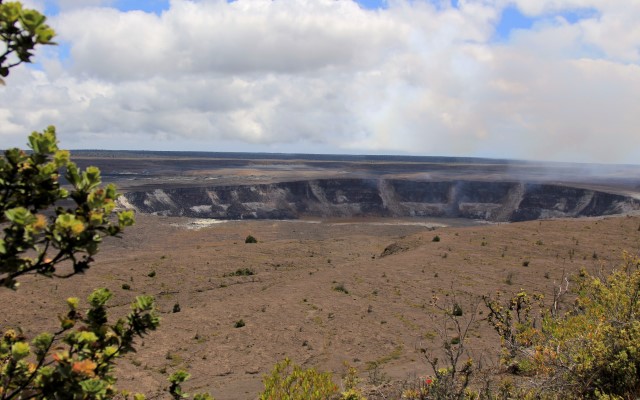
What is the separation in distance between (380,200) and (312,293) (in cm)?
6767

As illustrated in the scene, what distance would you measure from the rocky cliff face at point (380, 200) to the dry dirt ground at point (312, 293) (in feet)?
111

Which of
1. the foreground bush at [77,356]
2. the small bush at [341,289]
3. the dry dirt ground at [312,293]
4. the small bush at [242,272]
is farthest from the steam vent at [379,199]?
the foreground bush at [77,356]

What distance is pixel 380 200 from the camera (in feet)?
296

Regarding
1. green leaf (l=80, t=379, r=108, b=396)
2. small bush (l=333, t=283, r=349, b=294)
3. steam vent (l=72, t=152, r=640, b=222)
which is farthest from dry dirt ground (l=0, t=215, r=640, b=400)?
steam vent (l=72, t=152, r=640, b=222)

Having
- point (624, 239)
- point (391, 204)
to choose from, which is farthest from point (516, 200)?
point (624, 239)

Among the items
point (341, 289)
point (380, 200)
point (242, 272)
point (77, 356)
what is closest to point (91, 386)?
point (77, 356)

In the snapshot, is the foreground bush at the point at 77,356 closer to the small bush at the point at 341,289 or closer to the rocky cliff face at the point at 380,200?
the small bush at the point at 341,289

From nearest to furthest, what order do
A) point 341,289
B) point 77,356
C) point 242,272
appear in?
point 77,356
point 341,289
point 242,272

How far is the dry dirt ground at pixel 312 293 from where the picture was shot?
15.4 metres

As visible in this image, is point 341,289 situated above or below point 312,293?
above

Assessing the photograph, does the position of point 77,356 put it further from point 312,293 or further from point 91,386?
point 312,293

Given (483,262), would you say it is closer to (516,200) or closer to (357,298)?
(357,298)

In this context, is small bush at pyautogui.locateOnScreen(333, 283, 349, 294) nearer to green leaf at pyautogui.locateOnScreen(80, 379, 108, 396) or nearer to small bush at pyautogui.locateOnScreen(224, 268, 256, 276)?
small bush at pyautogui.locateOnScreen(224, 268, 256, 276)

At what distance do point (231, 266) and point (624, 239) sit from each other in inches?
1065
